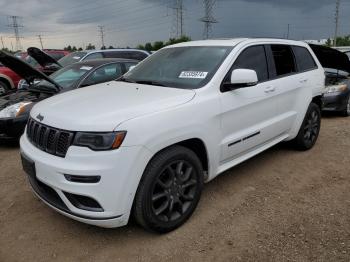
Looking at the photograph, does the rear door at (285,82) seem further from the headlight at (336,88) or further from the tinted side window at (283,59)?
the headlight at (336,88)

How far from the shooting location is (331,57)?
23.5 feet

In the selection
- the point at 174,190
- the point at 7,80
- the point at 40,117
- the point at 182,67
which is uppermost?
the point at 182,67

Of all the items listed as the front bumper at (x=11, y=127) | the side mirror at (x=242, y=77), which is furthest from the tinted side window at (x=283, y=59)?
the front bumper at (x=11, y=127)

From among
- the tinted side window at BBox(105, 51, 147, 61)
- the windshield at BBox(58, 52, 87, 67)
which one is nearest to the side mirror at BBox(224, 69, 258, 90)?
the windshield at BBox(58, 52, 87, 67)

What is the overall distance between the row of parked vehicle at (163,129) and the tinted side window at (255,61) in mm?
14

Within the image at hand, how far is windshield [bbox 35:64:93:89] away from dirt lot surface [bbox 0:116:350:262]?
232 centimetres

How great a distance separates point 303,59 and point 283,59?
2.06ft

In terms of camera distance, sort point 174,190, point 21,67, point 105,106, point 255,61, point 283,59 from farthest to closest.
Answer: point 21,67, point 283,59, point 255,61, point 174,190, point 105,106

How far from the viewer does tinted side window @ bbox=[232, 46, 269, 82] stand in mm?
4102

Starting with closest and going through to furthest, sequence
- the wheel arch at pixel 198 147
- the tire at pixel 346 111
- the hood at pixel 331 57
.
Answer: the wheel arch at pixel 198 147
the hood at pixel 331 57
the tire at pixel 346 111

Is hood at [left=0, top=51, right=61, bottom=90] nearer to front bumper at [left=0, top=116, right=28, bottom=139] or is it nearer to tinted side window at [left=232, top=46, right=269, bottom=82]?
front bumper at [left=0, top=116, right=28, bottom=139]

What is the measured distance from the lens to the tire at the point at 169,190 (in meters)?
2.98

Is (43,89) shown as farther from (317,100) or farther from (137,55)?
(137,55)

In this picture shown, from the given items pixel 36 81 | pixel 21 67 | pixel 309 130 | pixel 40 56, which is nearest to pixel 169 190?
pixel 309 130
